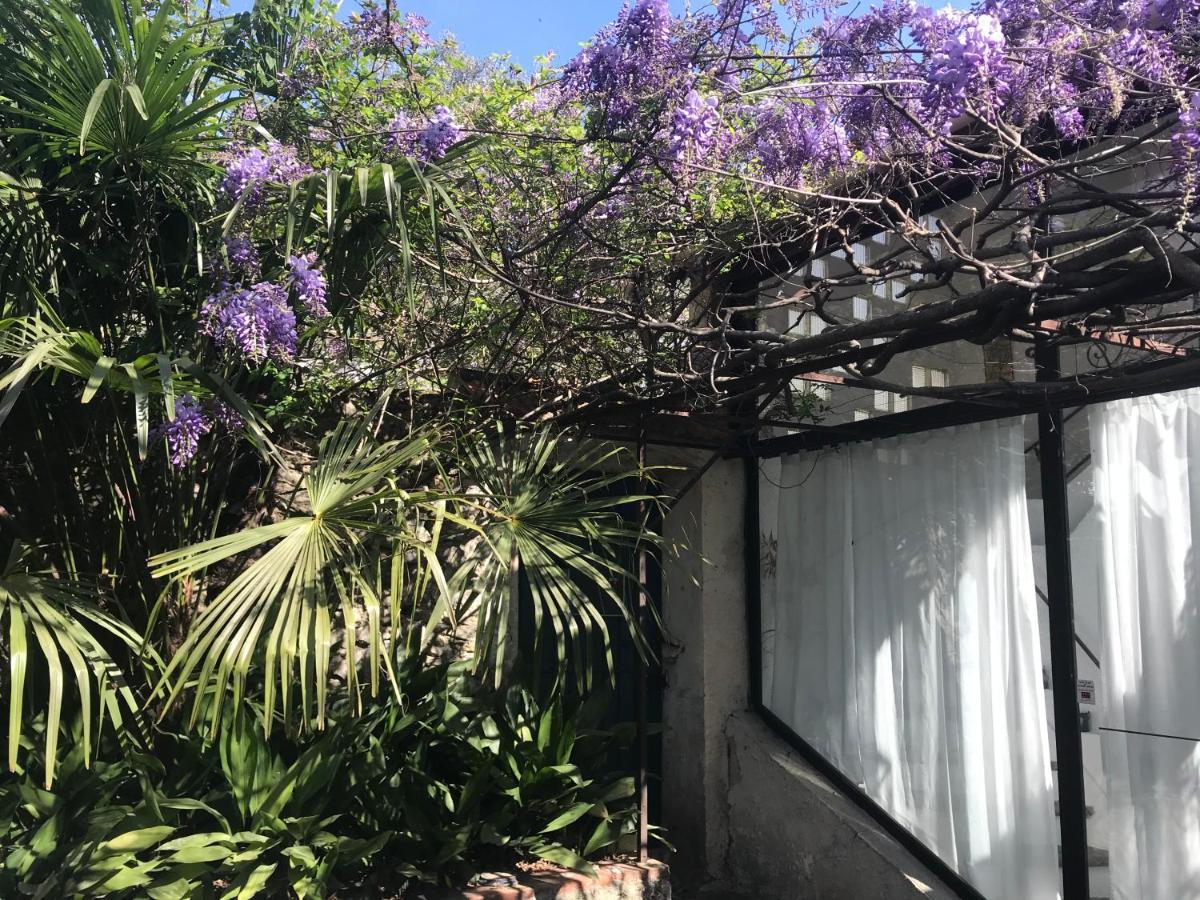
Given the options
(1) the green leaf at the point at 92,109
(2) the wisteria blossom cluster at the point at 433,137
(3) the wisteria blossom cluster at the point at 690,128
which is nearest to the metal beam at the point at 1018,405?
(3) the wisteria blossom cluster at the point at 690,128

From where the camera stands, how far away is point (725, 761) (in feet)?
15.9

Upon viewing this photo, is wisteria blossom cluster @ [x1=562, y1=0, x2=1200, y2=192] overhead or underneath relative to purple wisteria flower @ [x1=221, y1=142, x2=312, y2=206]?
overhead

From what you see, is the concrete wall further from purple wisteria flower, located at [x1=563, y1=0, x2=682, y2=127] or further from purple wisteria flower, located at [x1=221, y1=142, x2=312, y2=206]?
purple wisteria flower, located at [x1=221, y1=142, x2=312, y2=206]

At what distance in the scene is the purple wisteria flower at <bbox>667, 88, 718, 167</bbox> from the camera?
9.21ft

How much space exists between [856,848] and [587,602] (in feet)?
6.51

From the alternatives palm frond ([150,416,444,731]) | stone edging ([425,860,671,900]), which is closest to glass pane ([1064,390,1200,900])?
stone edging ([425,860,671,900])

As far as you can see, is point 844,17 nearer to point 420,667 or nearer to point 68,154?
point 68,154

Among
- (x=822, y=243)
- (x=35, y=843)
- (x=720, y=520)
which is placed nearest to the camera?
(x=35, y=843)

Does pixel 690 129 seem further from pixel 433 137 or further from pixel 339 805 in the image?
pixel 339 805

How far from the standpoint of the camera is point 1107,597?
3.35m

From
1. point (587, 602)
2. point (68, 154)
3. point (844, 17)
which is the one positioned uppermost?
point (844, 17)

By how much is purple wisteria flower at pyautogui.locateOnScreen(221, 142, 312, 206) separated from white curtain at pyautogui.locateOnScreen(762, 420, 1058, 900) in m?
2.86

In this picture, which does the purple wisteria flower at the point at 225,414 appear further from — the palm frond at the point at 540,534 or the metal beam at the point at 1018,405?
the metal beam at the point at 1018,405

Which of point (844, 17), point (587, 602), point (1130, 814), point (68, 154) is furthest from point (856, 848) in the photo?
point (68, 154)
